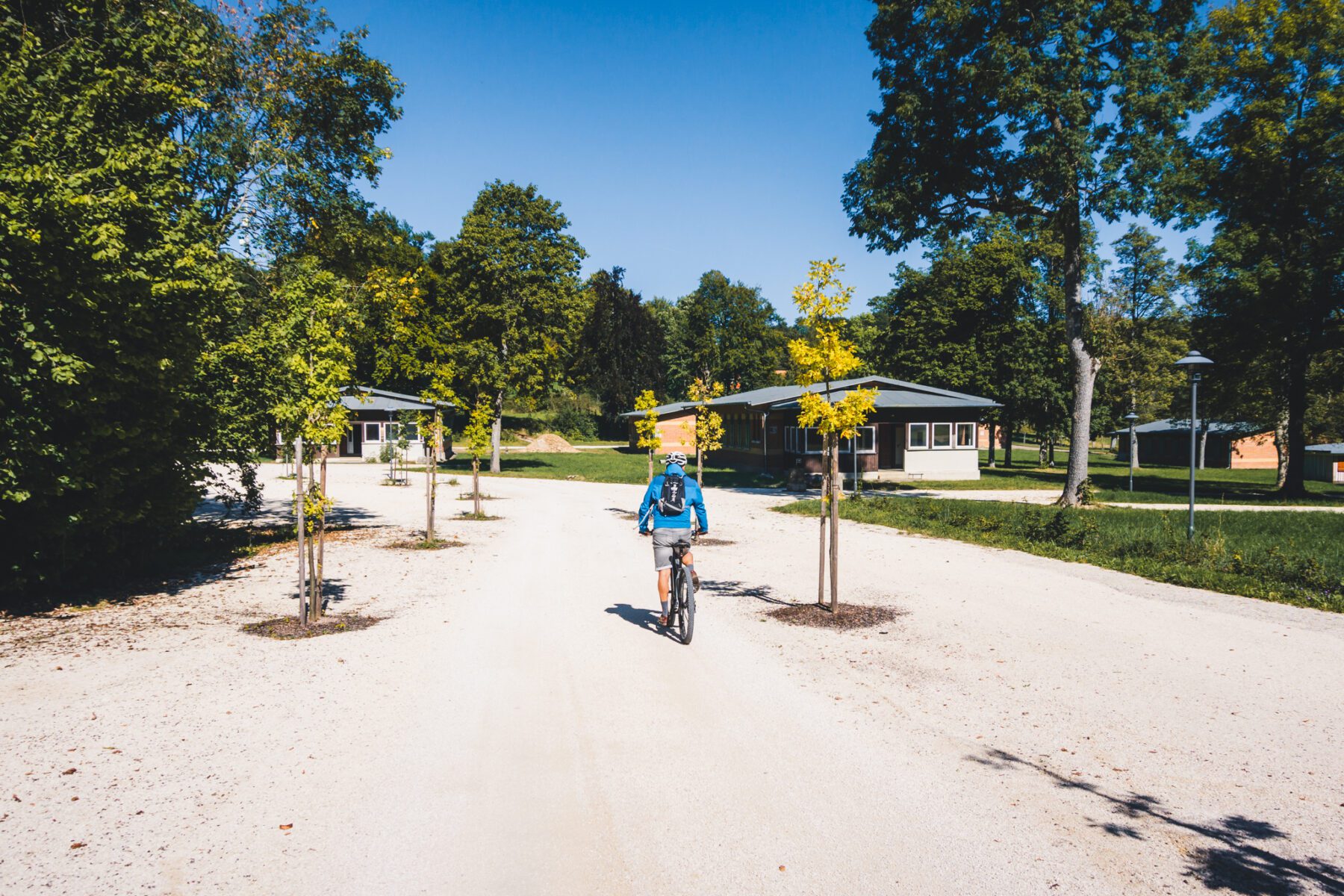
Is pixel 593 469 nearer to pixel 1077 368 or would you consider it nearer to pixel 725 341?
pixel 1077 368

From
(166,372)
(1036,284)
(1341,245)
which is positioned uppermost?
(1036,284)

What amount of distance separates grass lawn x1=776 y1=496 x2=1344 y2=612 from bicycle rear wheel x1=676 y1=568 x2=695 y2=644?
8363 mm

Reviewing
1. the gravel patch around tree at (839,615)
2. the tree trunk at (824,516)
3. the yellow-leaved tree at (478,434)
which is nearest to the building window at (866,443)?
the yellow-leaved tree at (478,434)

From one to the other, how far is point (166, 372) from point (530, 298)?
98.5 feet

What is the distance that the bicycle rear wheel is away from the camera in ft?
26.5

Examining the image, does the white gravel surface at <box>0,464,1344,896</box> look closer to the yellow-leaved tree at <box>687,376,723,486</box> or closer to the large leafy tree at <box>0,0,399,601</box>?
the large leafy tree at <box>0,0,399,601</box>

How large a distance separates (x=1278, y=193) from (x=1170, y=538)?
73.2 ft

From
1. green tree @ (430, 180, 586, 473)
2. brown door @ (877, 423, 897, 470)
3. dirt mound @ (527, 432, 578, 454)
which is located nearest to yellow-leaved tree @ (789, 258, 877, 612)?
brown door @ (877, 423, 897, 470)

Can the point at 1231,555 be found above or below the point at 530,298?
below

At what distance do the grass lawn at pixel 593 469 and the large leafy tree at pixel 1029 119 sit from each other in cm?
1324

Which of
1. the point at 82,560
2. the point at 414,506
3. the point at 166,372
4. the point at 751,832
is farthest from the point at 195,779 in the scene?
the point at 414,506

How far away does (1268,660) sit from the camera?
759 centimetres

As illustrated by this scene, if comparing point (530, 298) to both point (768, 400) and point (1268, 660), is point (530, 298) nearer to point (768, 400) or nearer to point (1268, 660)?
point (768, 400)

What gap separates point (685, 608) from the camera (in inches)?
320
